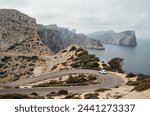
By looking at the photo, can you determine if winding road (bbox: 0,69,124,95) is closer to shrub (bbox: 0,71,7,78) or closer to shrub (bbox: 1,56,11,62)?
shrub (bbox: 0,71,7,78)

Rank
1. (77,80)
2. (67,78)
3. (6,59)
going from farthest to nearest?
1. (6,59)
2. (67,78)
3. (77,80)

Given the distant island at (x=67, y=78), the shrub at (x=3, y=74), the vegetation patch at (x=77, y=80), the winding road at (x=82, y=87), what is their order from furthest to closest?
the shrub at (x=3, y=74)
the vegetation patch at (x=77, y=80)
the winding road at (x=82, y=87)
the distant island at (x=67, y=78)

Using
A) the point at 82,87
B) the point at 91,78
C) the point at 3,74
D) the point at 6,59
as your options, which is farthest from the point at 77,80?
the point at 6,59

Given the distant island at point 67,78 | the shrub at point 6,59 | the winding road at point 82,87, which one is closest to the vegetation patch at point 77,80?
the distant island at point 67,78

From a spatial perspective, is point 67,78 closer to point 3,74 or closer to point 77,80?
point 77,80

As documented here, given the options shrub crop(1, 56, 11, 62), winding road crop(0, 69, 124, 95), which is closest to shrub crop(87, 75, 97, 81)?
winding road crop(0, 69, 124, 95)

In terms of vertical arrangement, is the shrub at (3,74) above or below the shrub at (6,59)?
below

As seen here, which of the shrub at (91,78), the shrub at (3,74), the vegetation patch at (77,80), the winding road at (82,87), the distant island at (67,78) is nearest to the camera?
the distant island at (67,78)

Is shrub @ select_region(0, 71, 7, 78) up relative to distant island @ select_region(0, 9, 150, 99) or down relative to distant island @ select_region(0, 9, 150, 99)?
down

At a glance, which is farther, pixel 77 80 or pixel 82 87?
pixel 77 80

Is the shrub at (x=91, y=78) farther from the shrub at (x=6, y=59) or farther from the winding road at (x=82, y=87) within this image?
the shrub at (x=6, y=59)

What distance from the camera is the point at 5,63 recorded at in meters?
162

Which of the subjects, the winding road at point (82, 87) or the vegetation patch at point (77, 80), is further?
the vegetation patch at point (77, 80)

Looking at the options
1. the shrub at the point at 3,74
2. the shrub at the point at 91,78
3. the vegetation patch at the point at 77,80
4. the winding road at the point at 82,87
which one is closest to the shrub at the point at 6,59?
the shrub at the point at 3,74
